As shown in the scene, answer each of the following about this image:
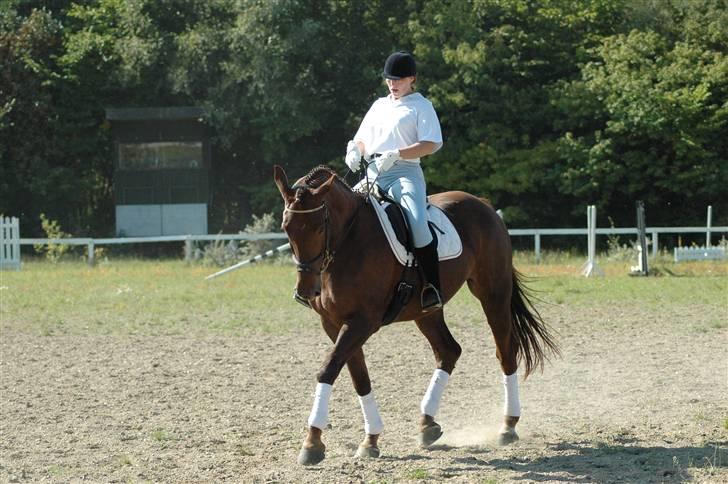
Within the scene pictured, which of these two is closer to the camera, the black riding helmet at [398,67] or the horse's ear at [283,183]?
the horse's ear at [283,183]

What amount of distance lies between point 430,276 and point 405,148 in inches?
34.3

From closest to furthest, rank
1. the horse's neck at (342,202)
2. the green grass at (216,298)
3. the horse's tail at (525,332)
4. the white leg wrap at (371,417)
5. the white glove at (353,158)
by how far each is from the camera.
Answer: the horse's neck at (342,202) → the white leg wrap at (371,417) → the white glove at (353,158) → the horse's tail at (525,332) → the green grass at (216,298)

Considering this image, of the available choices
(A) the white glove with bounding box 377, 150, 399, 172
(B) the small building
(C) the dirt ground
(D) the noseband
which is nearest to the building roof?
(B) the small building

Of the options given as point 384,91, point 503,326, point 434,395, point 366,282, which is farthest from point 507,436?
point 384,91

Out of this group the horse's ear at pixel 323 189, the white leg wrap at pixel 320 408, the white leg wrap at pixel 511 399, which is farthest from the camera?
the white leg wrap at pixel 511 399

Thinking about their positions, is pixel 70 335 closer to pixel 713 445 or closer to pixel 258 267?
pixel 713 445

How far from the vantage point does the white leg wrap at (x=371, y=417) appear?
666cm

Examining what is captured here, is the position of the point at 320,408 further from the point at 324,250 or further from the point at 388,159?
the point at 388,159

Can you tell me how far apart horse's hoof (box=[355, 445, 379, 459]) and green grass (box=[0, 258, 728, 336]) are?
6502 millimetres

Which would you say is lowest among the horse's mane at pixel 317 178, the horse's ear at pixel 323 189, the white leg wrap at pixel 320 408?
the white leg wrap at pixel 320 408

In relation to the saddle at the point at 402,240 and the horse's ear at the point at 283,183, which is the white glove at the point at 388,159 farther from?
the horse's ear at the point at 283,183

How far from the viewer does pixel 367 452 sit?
6523 millimetres

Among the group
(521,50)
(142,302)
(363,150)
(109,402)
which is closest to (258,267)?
(142,302)

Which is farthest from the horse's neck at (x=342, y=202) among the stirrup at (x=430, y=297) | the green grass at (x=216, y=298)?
the green grass at (x=216, y=298)
